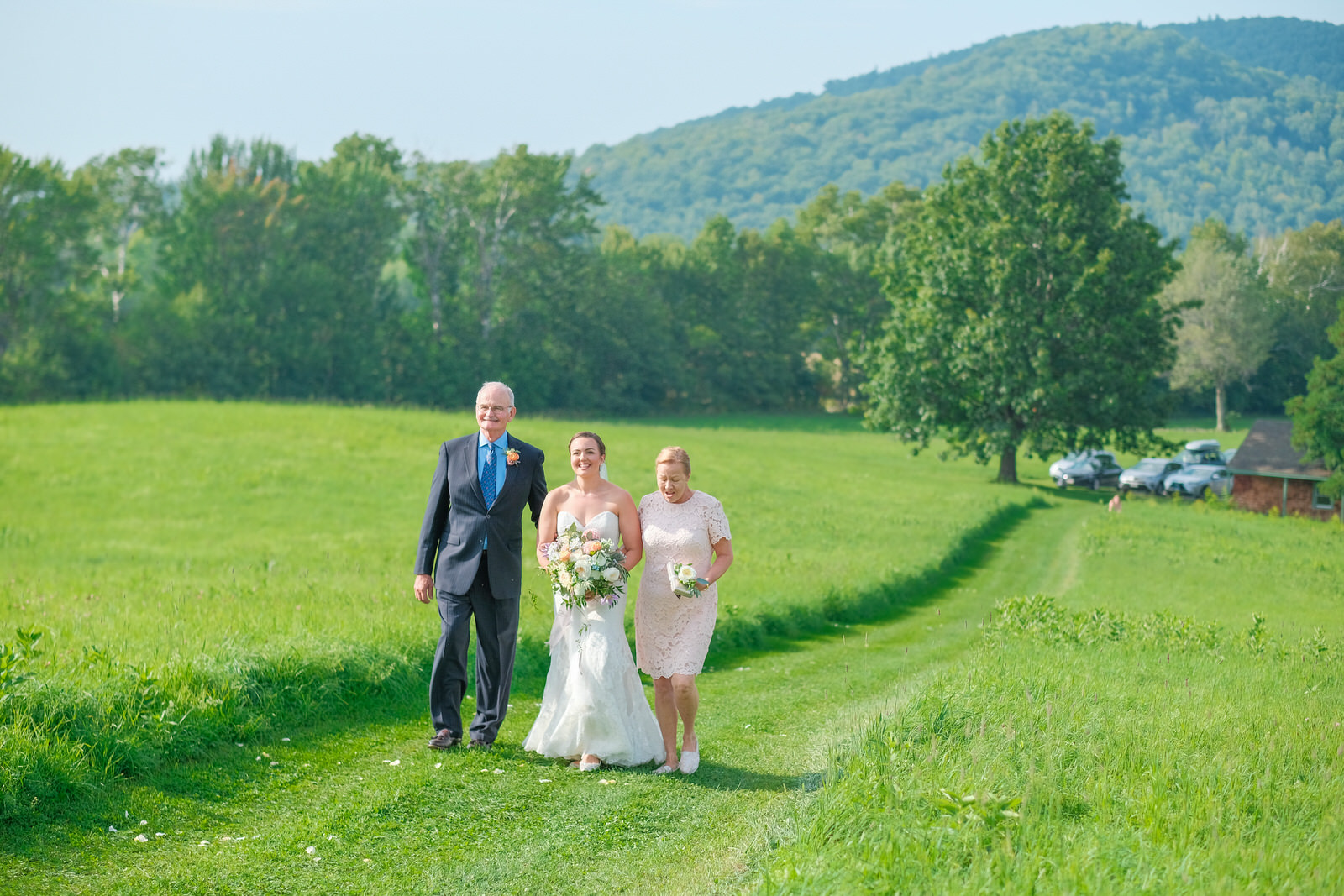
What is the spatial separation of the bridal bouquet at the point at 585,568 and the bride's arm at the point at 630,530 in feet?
0.49

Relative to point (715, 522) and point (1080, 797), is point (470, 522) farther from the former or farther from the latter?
point (1080, 797)

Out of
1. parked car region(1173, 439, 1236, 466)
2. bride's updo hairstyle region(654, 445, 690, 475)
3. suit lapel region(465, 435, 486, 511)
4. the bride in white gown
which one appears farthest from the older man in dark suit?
parked car region(1173, 439, 1236, 466)

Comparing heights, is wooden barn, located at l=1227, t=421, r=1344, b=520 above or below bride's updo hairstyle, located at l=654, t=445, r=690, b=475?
below

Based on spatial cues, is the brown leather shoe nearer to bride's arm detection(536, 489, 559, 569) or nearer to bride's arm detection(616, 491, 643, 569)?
bride's arm detection(536, 489, 559, 569)

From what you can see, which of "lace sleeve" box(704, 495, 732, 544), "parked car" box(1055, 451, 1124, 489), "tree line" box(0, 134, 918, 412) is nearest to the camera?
"lace sleeve" box(704, 495, 732, 544)

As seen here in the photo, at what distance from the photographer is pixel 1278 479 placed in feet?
143

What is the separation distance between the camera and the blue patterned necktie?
7922 mm

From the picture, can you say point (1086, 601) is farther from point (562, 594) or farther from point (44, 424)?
point (44, 424)

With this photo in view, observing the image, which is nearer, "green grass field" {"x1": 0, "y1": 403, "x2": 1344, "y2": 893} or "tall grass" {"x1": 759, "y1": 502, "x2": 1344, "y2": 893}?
"tall grass" {"x1": 759, "y1": 502, "x2": 1344, "y2": 893}

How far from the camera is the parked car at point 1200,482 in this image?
4747cm

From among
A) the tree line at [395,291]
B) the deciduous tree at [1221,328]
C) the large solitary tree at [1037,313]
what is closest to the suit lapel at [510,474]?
the large solitary tree at [1037,313]

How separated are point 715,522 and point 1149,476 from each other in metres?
46.6

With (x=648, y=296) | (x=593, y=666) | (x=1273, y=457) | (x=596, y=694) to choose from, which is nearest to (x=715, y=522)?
(x=593, y=666)

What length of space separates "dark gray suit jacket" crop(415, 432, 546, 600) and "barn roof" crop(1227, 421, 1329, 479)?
42458 mm
